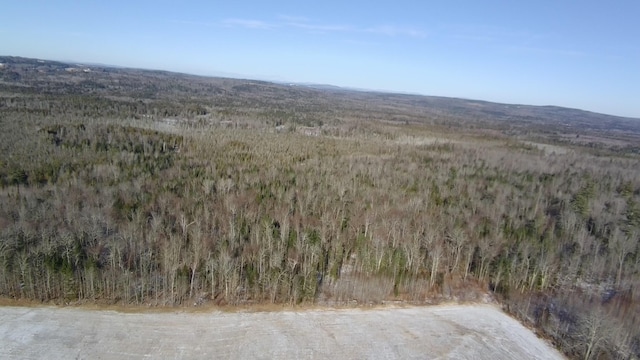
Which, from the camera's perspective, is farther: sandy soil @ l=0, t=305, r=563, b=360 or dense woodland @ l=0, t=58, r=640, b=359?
dense woodland @ l=0, t=58, r=640, b=359

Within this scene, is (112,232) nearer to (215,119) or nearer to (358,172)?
(358,172)

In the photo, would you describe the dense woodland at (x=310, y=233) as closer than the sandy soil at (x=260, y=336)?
No

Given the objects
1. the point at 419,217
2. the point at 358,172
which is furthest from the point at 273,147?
the point at 419,217

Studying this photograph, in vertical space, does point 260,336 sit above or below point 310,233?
below

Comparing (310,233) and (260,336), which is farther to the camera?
(310,233)

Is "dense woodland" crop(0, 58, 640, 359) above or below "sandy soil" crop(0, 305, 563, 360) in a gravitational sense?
above

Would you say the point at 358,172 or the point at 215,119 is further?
the point at 215,119

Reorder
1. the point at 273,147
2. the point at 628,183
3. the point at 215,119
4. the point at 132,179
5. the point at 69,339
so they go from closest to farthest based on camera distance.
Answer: the point at 69,339
the point at 132,179
the point at 628,183
the point at 273,147
the point at 215,119

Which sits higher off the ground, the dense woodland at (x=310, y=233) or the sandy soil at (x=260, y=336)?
the dense woodland at (x=310, y=233)
